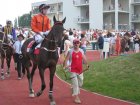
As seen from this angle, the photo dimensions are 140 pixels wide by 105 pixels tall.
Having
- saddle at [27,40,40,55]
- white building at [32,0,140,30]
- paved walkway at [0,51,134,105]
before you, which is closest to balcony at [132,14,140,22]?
white building at [32,0,140,30]

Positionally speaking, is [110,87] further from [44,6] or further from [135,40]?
[135,40]

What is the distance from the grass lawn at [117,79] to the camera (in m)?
13.2

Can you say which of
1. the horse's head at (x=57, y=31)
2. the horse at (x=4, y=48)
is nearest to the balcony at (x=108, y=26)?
the horse at (x=4, y=48)

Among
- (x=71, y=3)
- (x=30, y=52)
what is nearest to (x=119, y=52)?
(x=30, y=52)

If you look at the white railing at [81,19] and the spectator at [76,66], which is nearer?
the spectator at [76,66]

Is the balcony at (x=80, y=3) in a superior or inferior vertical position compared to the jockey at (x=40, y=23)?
superior

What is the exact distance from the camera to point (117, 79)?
16234 mm

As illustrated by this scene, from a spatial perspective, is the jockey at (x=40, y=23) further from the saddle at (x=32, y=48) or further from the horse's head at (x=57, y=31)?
the horse's head at (x=57, y=31)

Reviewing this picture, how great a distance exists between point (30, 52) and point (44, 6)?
5.50ft

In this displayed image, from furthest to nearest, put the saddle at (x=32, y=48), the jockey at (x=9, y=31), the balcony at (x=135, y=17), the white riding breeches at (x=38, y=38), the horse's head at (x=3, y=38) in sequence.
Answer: the balcony at (x=135, y=17) < the jockey at (x=9, y=31) < the horse's head at (x=3, y=38) < the saddle at (x=32, y=48) < the white riding breeches at (x=38, y=38)

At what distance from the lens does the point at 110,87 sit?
1444 cm

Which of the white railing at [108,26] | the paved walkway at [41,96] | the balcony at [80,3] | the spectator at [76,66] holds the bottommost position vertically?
the paved walkway at [41,96]

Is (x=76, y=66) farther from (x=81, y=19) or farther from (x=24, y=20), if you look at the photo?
(x=24, y=20)

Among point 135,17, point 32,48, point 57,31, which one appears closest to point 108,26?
point 135,17
